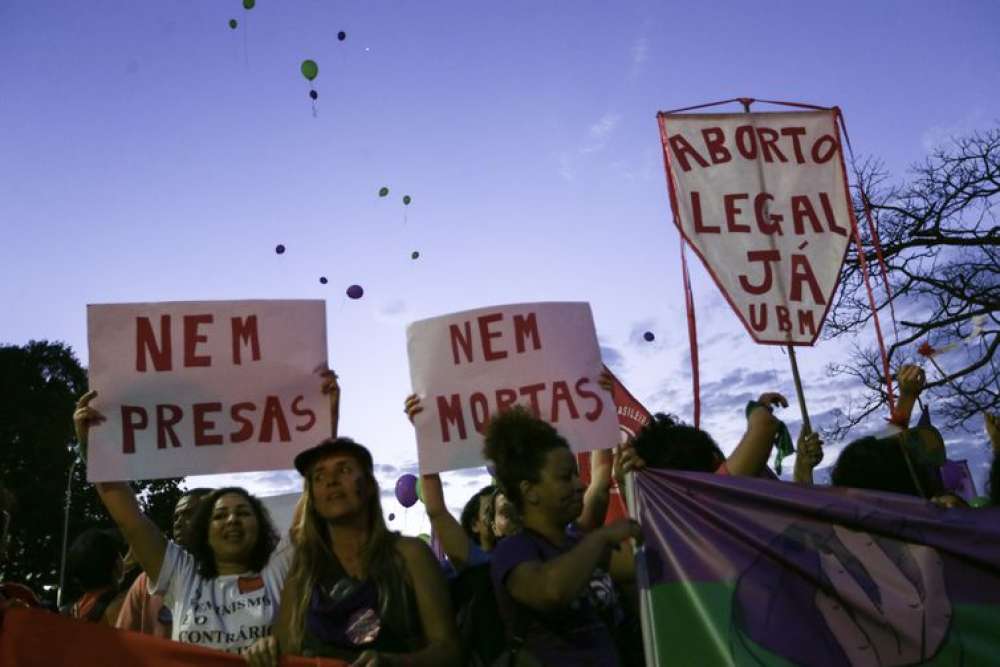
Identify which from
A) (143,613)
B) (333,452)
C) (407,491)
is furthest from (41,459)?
(333,452)

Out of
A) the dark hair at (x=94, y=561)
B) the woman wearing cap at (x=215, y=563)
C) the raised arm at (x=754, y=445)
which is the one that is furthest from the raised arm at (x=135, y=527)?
the raised arm at (x=754, y=445)

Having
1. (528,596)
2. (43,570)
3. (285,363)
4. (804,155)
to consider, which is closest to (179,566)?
(285,363)

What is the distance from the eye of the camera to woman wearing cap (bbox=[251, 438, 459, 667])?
9.66 ft

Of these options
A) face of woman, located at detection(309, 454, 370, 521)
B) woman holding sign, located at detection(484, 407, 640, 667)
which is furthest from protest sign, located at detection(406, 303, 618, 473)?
woman holding sign, located at detection(484, 407, 640, 667)

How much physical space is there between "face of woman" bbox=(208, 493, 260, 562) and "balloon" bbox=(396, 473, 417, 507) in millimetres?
7570

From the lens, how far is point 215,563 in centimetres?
372

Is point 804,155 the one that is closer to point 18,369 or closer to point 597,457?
point 597,457

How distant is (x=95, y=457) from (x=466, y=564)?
171 cm

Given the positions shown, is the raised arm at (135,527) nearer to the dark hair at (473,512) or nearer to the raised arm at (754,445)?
the dark hair at (473,512)

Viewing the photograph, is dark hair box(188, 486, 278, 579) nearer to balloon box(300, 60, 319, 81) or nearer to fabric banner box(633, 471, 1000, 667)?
fabric banner box(633, 471, 1000, 667)

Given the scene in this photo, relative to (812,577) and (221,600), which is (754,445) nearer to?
(812,577)

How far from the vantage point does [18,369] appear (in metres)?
26.6

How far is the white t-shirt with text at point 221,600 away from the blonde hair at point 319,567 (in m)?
0.26

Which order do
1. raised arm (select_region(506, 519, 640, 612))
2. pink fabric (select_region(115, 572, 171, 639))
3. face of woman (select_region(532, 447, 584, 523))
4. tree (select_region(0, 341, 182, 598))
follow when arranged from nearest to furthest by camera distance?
raised arm (select_region(506, 519, 640, 612))
face of woman (select_region(532, 447, 584, 523))
pink fabric (select_region(115, 572, 171, 639))
tree (select_region(0, 341, 182, 598))
